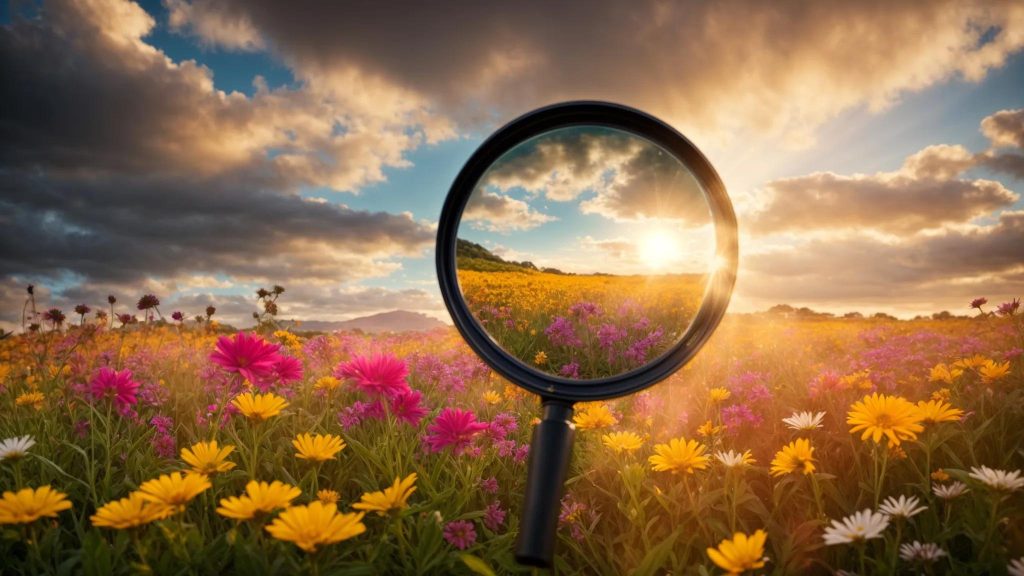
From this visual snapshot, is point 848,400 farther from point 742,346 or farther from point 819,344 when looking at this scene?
point 819,344

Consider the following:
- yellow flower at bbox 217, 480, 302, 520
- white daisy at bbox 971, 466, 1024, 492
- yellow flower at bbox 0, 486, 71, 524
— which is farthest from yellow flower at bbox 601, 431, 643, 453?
A: yellow flower at bbox 0, 486, 71, 524

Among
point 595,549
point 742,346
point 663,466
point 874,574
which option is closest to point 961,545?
point 874,574

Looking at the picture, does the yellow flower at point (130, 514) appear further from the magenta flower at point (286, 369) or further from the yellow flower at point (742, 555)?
the yellow flower at point (742, 555)

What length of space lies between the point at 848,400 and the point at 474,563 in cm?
288

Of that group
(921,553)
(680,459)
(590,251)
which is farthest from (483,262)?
(921,553)

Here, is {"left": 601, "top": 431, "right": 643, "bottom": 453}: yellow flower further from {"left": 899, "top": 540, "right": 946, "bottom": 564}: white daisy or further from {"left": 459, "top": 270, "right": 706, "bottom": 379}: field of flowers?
{"left": 899, "top": 540, "right": 946, "bottom": 564}: white daisy

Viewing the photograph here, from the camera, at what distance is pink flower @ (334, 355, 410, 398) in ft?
7.77

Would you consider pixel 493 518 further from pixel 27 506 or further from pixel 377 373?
pixel 27 506

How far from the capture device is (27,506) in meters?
1.62

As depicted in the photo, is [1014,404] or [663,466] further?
[1014,404]

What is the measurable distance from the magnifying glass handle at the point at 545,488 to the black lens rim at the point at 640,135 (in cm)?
18

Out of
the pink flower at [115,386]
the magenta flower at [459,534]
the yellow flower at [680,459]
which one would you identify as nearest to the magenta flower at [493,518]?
the magenta flower at [459,534]

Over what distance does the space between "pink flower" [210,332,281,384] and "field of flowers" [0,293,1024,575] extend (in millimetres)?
12

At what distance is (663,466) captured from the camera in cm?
221
